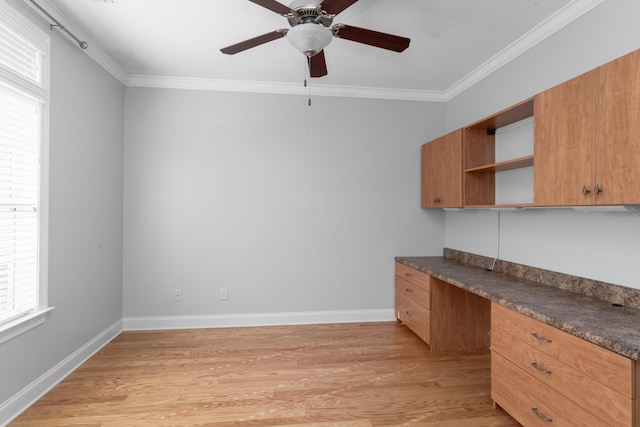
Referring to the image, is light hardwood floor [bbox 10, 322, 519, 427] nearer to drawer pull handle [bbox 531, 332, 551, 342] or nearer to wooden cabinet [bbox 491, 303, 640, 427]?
wooden cabinet [bbox 491, 303, 640, 427]

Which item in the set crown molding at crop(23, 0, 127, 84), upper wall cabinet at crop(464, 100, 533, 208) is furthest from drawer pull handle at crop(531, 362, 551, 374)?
crown molding at crop(23, 0, 127, 84)

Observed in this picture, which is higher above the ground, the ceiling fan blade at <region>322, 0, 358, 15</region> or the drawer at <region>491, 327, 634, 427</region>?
the ceiling fan blade at <region>322, 0, 358, 15</region>

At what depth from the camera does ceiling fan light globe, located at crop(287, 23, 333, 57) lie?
5.85 feet

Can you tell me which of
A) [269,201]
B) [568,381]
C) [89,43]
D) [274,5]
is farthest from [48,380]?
[568,381]

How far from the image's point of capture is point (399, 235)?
3.85 meters

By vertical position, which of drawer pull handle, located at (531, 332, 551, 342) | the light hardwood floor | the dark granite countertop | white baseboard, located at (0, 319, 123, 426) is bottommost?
the light hardwood floor

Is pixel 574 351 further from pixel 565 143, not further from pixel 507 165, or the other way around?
pixel 507 165

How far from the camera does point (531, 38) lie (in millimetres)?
2545

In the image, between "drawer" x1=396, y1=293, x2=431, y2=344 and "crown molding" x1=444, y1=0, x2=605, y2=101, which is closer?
"crown molding" x1=444, y1=0, x2=605, y2=101

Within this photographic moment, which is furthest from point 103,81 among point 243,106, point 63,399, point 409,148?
point 409,148

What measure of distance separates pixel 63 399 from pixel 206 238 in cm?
174

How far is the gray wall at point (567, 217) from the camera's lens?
191 centimetres

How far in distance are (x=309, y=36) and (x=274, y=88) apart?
6.30 ft

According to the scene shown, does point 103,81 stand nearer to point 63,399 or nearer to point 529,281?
point 63,399
